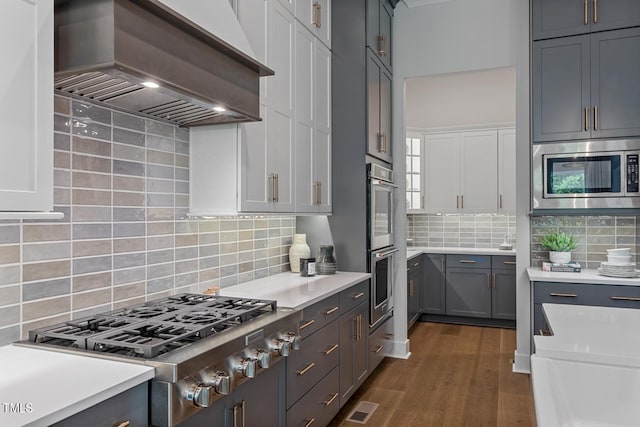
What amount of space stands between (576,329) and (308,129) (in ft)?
6.95

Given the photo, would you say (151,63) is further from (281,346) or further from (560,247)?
(560,247)

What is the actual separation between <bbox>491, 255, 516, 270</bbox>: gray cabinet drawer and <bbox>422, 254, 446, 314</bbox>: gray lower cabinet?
1.89 feet

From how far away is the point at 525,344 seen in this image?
377 cm

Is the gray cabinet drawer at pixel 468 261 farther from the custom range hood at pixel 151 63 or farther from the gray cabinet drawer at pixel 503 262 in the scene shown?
the custom range hood at pixel 151 63

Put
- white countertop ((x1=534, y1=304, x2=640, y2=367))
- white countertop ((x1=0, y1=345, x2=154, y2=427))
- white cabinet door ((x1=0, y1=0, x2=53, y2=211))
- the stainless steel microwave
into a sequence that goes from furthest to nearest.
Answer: the stainless steel microwave, white countertop ((x1=534, y1=304, x2=640, y2=367)), white cabinet door ((x1=0, y1=0, x2=53, y2=211)), white countertop ((x1=0, y1=345, x2=154, y2=427))

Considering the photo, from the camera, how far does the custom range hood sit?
4.84ft

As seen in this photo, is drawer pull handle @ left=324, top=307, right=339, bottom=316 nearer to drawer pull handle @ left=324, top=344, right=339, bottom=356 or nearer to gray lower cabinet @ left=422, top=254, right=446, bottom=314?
drawer pull handle @ left=324, top=344, right=339, bottom=356

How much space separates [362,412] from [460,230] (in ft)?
11.7

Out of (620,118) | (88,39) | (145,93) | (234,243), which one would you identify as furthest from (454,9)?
(88,39)

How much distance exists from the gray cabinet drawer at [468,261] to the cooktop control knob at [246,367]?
13.5ft

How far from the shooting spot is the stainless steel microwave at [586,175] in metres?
3.32

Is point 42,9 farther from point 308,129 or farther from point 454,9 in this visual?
point 454,9

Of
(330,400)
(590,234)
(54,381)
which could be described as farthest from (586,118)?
(54,381)

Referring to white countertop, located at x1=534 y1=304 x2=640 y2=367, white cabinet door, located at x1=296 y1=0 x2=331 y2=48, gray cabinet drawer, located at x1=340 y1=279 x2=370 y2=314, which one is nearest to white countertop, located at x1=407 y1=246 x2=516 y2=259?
gray cabinet drawer, located at x1=340 y1=279 x2=370 y2=314
